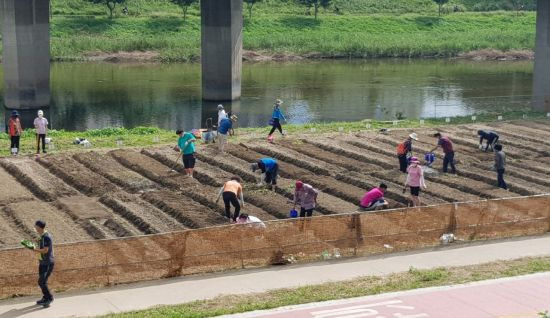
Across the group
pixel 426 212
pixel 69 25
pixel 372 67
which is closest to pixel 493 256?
pixel 426 212

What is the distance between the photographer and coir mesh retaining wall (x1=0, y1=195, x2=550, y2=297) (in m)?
15.4

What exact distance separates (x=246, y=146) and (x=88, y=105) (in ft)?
64.0

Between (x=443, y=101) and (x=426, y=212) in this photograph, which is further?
(x=443, y=101)

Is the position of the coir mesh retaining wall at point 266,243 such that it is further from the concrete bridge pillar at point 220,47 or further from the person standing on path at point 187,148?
the concrete bridge pillar at point 220,47

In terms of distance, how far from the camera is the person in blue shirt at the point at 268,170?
23.1m

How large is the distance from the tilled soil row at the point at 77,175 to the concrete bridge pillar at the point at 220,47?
23.1m

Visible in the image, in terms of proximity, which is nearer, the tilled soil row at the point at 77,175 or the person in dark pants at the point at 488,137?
the tilled soil row at the point at 77,175

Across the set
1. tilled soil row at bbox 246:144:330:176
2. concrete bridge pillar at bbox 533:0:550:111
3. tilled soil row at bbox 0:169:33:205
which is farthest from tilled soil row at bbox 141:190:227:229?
concrete bridge pillar at bbox 533:0:550:111

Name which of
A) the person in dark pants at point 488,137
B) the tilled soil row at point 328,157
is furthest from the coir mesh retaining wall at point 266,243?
the person in dark pants at point 488,137

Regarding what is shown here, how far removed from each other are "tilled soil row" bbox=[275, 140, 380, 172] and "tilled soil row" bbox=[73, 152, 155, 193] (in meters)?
5.92

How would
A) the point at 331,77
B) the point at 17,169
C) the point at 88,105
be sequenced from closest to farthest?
the point at 17,169, the point at 88,105, the point at 331,77

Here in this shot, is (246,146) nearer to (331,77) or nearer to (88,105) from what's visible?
(88,105)

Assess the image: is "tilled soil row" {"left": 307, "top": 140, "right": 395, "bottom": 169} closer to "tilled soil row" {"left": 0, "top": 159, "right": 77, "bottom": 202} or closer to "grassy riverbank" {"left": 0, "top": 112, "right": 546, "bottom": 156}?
"grassy riverbank" {"left": 0, "top": 112, "right": 546, "bottom": 156}

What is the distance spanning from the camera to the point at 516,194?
79.8ft
